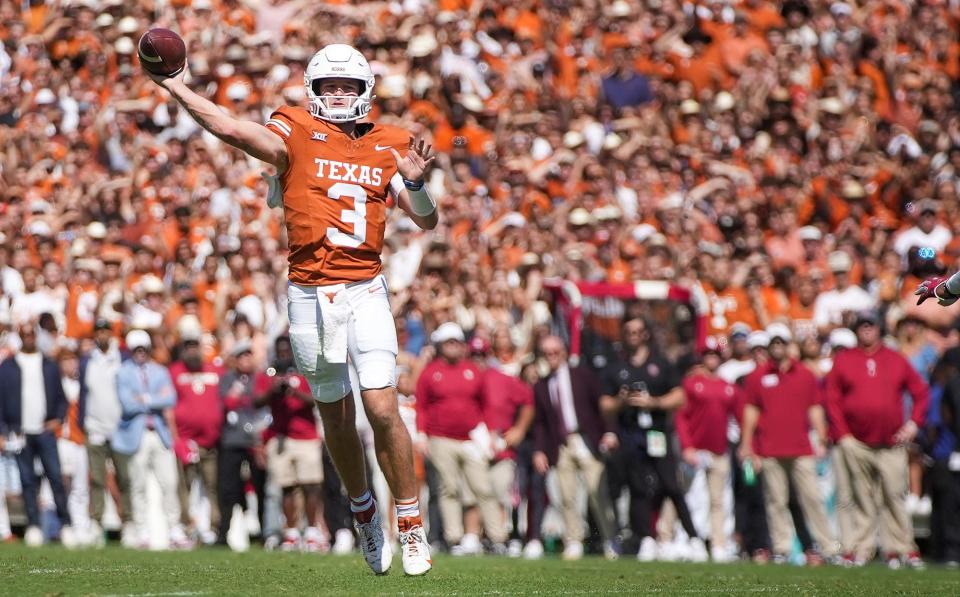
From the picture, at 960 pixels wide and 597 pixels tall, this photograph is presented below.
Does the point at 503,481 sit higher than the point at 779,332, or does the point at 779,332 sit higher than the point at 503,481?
the point at 779,332

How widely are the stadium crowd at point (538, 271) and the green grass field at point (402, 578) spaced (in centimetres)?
262

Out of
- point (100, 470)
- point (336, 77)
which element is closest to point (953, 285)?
point (336, 77)

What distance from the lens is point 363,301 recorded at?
8141 millimetres

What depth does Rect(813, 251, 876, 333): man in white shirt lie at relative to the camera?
653 inches

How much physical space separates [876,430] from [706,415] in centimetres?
181

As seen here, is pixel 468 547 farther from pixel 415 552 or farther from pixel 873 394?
pixel 415 552

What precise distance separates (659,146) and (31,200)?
7.57 meters

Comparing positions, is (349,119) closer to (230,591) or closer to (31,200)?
(230,591)

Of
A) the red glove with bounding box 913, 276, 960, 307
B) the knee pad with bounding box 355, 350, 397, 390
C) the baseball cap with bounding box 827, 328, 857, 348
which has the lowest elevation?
the knee pad with bounding box 355, 350, 397, 390

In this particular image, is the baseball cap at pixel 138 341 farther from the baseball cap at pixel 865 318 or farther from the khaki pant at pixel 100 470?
the baseball cap at pixel 865 318

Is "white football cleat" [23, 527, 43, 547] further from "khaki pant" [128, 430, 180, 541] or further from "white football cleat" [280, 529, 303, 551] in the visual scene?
"white football cleat" [280, 529, 303, 551]

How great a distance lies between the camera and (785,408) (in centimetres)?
1476

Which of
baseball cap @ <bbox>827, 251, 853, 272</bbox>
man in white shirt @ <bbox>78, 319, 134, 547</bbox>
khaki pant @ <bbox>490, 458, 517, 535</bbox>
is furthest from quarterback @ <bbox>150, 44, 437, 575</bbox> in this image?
baseball cap @ <bbox>827, 251, 853, 272</bbox>

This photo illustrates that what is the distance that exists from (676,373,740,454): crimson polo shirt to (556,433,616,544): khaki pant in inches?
34.6
